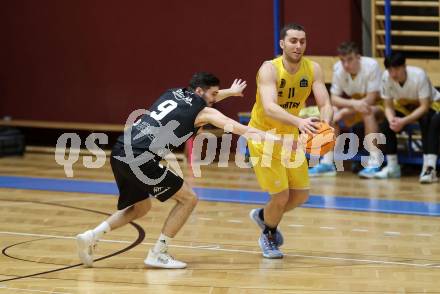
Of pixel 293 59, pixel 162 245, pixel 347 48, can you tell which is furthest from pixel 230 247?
pixel 347 48

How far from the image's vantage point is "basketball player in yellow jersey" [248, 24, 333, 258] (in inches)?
338

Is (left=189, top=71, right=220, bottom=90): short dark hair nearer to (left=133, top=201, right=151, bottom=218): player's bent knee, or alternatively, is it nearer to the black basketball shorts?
the black basketball shorts

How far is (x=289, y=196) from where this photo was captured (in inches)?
351

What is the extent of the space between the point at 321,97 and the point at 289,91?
0.93 ft

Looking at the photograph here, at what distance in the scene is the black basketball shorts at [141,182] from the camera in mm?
8305

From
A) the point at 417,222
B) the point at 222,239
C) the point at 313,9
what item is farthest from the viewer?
the point at 313,9

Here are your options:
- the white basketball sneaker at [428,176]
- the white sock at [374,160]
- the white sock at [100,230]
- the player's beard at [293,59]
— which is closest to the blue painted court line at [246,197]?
the white basketball sneaker at [428,176]

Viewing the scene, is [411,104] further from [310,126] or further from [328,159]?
[310,126]

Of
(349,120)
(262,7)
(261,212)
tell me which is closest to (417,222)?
(261,212)

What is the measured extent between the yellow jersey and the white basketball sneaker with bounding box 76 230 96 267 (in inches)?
69.8

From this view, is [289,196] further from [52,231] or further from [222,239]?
[52,231]

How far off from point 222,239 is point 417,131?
195 inches

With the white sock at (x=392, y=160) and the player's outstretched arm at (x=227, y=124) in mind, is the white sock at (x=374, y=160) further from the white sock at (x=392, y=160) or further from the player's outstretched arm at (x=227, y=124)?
the player's outstretched arm at (x=227, y=124)

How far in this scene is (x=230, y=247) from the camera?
9.30 m
